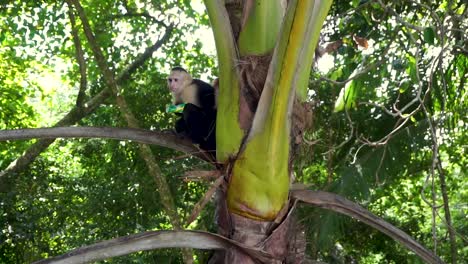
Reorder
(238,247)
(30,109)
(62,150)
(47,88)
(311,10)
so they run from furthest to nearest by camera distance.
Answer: (47,88) → (62,150) → (30,109) → (238,247) → (311,10)

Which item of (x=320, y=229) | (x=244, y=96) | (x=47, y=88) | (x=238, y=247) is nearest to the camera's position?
(x=238, y=247)

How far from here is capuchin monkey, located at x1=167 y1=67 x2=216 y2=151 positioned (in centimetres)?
320

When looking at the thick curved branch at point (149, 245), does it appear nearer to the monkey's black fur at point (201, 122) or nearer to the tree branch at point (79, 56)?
the monkey's black fur at point (201, 122)

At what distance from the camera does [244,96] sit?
79.0 inches

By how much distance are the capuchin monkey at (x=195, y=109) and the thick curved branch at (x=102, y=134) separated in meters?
0.69

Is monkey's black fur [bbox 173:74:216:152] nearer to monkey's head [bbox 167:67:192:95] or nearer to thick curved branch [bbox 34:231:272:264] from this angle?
monkey's head [bbox 167:67:192:95]

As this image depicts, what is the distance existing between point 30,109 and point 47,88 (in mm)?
2096

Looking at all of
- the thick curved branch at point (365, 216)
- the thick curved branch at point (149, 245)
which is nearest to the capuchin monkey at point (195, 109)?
the thick curved branch at point (365, 216)

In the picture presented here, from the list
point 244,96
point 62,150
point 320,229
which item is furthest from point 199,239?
point 62,150

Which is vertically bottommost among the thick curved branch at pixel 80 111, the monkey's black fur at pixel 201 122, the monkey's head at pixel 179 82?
the monkey's black fur at pixel 201 122

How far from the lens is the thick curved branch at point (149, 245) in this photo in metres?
1.58

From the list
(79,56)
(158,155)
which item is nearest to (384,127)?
(158,155)

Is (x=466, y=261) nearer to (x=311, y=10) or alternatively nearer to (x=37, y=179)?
(x=37, y=179)

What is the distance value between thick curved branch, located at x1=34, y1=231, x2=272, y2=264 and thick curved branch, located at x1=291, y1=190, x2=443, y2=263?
24 cm
